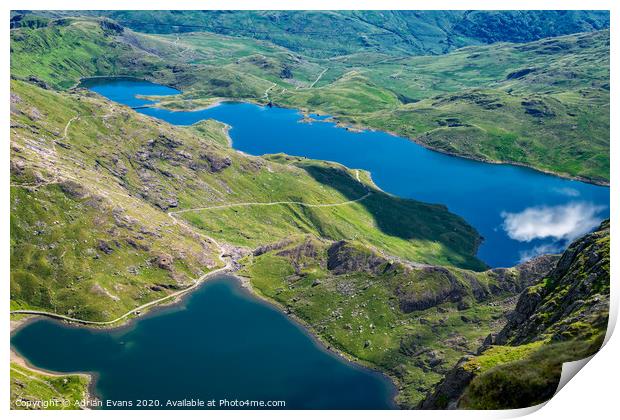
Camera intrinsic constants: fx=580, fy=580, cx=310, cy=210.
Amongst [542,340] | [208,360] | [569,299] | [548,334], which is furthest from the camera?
[208,360]

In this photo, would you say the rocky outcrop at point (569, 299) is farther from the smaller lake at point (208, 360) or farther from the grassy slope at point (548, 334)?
the smaller lake at point (208, 360)

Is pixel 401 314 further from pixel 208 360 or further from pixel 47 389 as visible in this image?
pixel 47 389

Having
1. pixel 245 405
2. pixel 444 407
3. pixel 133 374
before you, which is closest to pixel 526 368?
pixel 444 407

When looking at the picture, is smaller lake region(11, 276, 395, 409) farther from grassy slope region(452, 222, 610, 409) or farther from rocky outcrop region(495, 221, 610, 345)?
grassy slope region(452, 222, 610, 409)

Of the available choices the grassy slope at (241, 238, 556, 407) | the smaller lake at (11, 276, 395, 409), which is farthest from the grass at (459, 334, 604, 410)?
the grassy slope at (241, 238, 556, 407)

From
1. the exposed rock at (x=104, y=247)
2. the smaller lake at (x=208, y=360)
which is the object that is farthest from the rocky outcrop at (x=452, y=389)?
the exposed rock at (x=104, y=247)

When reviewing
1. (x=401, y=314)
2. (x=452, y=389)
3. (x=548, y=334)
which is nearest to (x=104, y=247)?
(x=401, y=314)

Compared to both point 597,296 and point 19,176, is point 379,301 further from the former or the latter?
point 19,176
